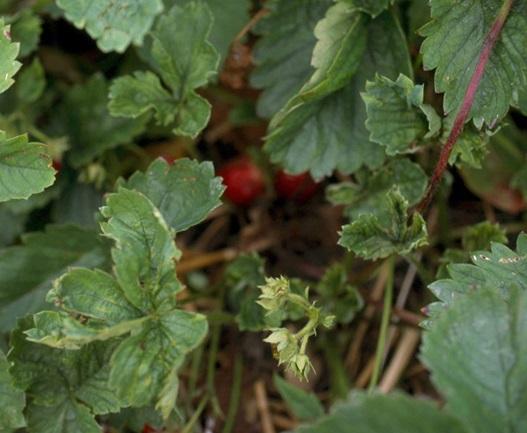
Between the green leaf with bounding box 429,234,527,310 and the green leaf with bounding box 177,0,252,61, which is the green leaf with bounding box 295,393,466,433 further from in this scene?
the green leaf with bounding box 177,0,252,61

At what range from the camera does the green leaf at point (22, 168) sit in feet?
5.15

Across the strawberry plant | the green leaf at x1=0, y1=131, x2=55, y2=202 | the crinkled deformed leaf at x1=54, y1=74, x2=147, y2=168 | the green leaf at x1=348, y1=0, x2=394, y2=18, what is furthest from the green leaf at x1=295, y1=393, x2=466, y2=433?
the crinkled deformed leaf at x1=54, y1=74, x2=147, y2=168

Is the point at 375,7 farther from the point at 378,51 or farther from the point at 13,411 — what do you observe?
→ the point at 13,411

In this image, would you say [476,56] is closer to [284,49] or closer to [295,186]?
[284,49]

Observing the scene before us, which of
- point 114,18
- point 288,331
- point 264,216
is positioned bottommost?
point 264,216

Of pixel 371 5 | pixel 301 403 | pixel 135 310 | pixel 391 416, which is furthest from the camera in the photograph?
pixel 371 5

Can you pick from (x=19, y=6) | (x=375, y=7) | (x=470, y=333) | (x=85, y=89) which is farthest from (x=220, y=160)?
(x=470, y=333)

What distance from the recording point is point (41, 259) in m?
1.87

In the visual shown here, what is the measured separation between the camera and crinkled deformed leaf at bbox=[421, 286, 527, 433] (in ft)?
3.85

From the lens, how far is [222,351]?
2176mm

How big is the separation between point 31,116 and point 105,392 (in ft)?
2.58

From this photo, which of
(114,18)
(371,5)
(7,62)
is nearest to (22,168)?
(7,62)

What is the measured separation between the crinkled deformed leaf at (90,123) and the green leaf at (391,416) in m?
1.03

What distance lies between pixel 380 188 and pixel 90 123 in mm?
703
